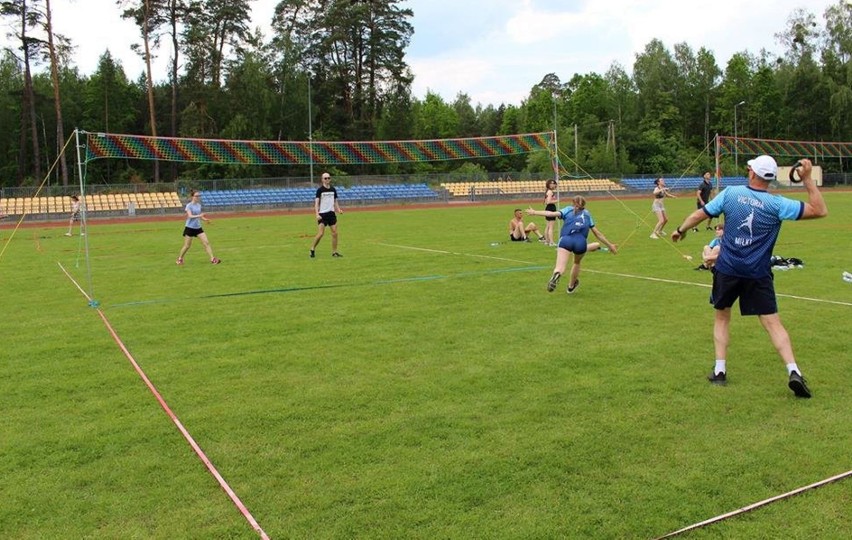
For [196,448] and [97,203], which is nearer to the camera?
[196,448]

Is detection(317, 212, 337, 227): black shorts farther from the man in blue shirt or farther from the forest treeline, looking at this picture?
the forest treeline

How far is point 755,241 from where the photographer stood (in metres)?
5.77

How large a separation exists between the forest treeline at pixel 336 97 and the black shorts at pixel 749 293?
49.3m

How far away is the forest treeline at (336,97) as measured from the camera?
5778 cm

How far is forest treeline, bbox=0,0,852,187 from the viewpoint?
57.8 metres

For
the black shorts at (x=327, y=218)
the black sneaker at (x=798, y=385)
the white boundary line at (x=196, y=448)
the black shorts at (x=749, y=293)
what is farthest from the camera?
the black shorts at (x=327, y=218)

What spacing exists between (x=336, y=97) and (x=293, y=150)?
21.9 m

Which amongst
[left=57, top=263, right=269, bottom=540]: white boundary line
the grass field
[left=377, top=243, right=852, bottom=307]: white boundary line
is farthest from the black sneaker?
[left=377, top=243, right=852, bottom=307]: white boundary line

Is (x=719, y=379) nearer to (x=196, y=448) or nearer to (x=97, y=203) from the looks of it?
(x=196, y=448)

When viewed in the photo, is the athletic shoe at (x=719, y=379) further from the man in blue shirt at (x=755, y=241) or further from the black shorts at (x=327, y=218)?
the black shorts at (x=327, y=218)

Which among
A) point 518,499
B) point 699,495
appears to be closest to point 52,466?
point 518,499

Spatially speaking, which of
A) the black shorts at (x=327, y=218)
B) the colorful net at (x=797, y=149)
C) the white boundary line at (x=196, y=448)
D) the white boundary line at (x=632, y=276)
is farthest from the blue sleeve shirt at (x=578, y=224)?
the colorful net at (x=797, y=149)

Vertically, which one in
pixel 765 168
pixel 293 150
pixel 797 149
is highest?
pixel 797 149

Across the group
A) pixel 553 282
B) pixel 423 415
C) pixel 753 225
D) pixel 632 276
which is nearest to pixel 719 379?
pixel 753 225
